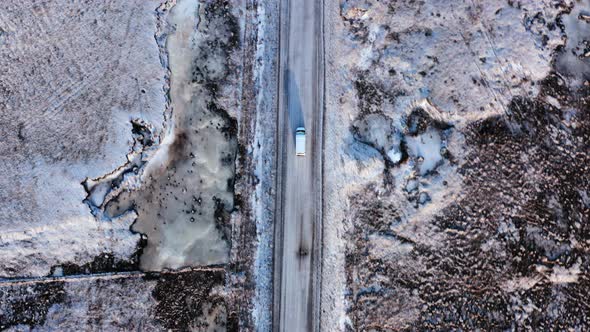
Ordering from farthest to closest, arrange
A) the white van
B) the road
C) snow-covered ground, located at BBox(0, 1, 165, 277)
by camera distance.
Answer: the white van < the road < snow-covered ground, located at BBox(0, 1, 165, 277)

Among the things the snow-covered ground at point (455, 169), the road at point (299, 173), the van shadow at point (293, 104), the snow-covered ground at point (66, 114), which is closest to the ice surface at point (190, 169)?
the snow-covered ground at point (66, 114)

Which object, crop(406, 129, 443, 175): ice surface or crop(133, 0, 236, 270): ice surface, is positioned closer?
crop(406, 129, 443, 175): ice surface

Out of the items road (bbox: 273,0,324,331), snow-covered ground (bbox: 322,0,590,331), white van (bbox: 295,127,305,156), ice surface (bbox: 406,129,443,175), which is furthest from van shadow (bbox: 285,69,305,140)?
ice surface (bbox: 406,129,443,175)

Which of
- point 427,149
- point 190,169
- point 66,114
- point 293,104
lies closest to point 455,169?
point 427,149

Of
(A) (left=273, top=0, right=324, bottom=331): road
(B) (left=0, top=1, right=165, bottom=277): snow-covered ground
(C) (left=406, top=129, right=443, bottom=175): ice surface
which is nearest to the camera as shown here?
(B) (left=0, top=1, right=165, bottom=277): snow-covered ground

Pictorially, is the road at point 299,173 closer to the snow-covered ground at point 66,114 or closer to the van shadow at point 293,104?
the van shadow at point 293,104

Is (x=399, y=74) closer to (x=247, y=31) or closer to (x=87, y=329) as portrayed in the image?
(x=247, y=31)

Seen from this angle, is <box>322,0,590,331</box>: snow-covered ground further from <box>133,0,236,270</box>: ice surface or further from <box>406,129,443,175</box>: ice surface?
<box>133,0,236,270</box>: ice surface

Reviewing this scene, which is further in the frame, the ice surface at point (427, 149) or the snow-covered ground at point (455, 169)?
the ice surface at point (427, 149)

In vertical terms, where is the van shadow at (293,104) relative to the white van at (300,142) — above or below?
above
